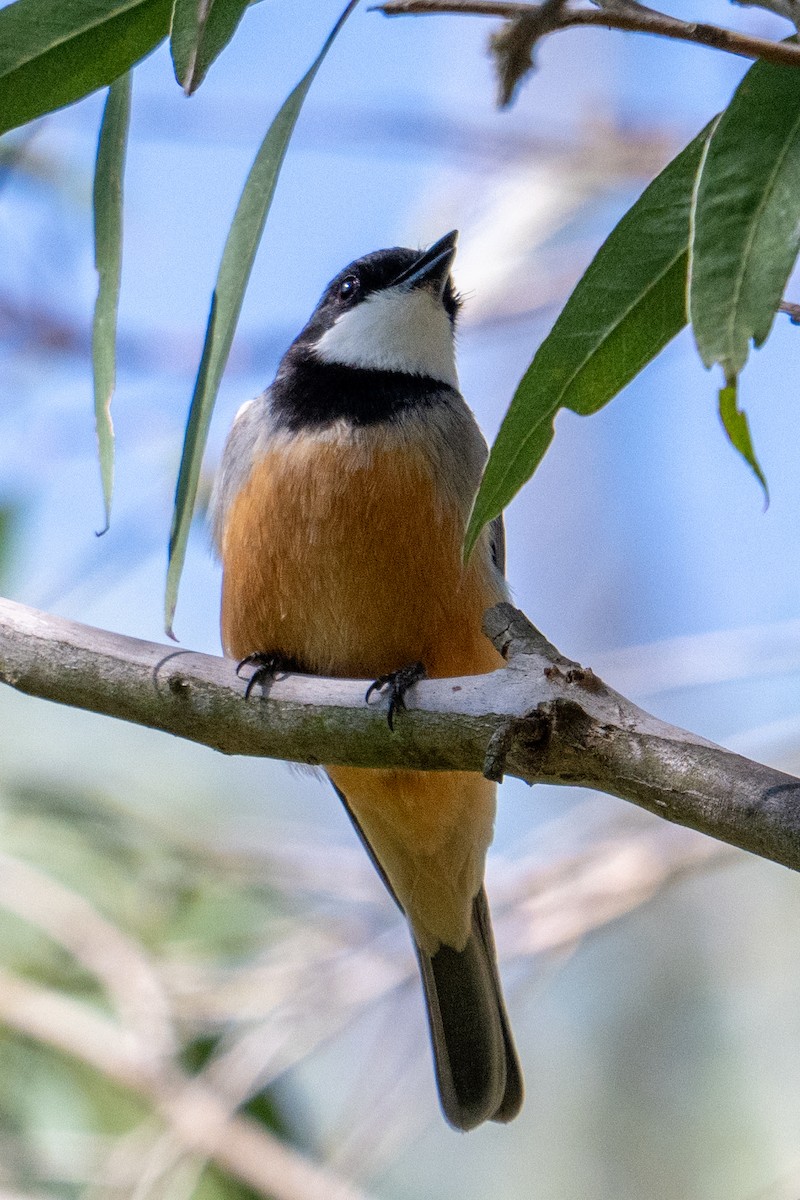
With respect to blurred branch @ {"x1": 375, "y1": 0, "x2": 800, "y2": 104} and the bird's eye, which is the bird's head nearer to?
the bird's eye

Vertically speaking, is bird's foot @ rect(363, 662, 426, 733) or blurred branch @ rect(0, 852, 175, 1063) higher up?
bird's foot @ rect(363, 662, 426, 733)

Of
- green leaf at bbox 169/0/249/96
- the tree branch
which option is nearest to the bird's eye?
the tree branch

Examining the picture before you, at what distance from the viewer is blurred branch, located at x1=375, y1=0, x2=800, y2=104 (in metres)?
1.59

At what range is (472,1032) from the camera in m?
4.16

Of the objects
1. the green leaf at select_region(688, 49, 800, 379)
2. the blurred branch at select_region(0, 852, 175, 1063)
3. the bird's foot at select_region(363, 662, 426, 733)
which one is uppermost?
the green leaf at select_region(688, 49, 800, 379)

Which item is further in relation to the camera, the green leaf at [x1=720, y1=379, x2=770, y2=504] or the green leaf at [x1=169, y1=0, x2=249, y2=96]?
the green leaf at [x1=169, y1=0, x2=249, y2=96]

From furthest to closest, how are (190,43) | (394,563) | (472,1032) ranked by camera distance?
(472,1032)
(394,563)
(190,43)

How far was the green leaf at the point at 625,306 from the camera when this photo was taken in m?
1.95

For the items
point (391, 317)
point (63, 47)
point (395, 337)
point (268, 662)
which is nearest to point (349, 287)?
point (391, 317)

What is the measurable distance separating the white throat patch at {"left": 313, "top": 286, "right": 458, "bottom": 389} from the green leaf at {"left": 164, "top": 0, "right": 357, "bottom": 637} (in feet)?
4.83

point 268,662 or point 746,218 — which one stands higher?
point 746,218

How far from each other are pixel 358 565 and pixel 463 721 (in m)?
1.18

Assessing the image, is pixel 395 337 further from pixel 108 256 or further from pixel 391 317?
pixel 108 256

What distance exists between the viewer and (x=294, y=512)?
11.3 feet
